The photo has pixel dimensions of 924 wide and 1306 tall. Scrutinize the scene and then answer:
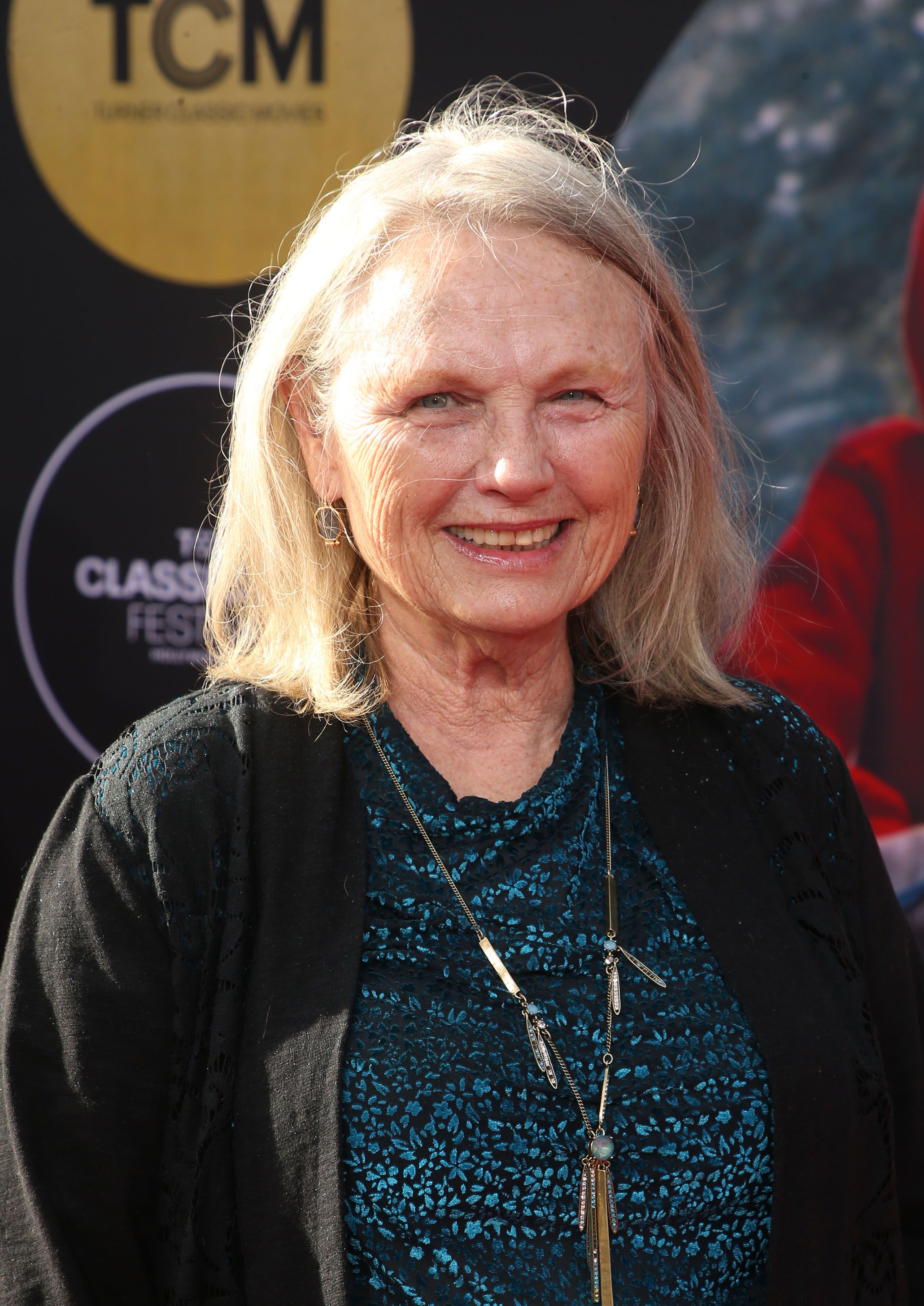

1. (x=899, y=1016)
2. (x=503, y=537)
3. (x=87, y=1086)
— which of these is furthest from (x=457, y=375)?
(x=899, y=1016)

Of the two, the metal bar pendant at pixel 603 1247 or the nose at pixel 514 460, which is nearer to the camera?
the metal bar pendant at pixel 603 1247

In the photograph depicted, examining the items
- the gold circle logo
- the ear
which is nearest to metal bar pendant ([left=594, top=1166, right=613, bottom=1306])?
the ear

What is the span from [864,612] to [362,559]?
4.12 ft

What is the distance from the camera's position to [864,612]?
2480 mm

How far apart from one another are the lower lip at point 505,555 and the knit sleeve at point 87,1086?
54cm

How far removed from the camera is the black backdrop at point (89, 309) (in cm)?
234

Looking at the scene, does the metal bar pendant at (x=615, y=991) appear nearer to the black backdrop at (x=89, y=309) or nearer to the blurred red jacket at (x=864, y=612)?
the blurred red jacket at (x=864, y=612)

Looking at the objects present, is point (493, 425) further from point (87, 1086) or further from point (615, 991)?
point (87, 1086)

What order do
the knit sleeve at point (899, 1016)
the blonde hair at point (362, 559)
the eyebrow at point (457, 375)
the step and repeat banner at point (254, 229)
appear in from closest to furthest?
1. the eyebrow at point (457, 375)
2. the blonde hair at point (362, 559)
3. the knit sleeve at point (899, 1016)
4. the step and repeat banner at point (254, 229)

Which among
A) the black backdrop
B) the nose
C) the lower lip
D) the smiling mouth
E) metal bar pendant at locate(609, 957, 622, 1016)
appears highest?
the black backdrop

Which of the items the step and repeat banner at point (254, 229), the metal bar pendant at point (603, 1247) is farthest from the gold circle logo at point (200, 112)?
the metal bar pendant at point (603, 1247)

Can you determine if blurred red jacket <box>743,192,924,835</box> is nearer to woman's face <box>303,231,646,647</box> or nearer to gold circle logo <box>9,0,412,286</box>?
woman's face <box>303,231,646,647</box>

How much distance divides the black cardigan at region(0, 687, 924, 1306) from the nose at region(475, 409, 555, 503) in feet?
1.30

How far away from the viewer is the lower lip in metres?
1.49
